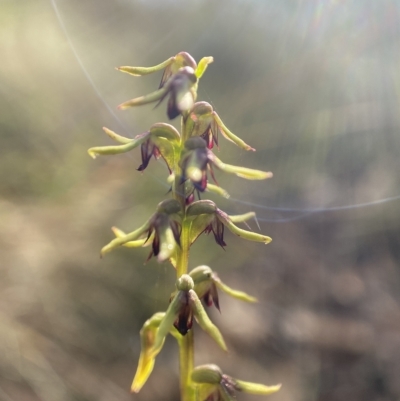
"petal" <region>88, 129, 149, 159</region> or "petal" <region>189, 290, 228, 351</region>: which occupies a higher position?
"petal" <region>88, 129, 149, 159</region>

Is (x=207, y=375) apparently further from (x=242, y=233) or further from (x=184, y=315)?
(x=242, y=233)

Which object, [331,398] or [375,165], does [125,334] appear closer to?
[331,398]

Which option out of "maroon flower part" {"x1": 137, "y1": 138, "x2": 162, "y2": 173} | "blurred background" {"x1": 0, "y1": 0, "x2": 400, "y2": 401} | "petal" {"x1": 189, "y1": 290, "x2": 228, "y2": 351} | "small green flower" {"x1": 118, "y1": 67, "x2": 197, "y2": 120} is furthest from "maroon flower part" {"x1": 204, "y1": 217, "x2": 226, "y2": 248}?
"blurred background" {"x1": 0, "y1": 0, "x2": 400, "y2": 401}

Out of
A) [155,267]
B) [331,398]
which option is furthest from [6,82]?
[331,398]

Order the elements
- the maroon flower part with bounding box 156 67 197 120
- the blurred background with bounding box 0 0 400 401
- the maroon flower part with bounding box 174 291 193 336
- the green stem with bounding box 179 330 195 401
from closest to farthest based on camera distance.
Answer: the maroon flower part with bounding box 156 67 197 120 < the maroon flower part with bounding box 174 291 193 336 < the green stem with bounding box 179 330 195 401 < the blurred background with bounding box 0 0 400 401

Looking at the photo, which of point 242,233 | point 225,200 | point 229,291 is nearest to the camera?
point 242,233

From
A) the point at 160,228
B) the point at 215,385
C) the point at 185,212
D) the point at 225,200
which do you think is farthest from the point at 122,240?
the point at 225,200

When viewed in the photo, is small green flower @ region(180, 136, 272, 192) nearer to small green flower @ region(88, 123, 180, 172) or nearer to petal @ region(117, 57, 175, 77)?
small green flower @ region(88, 123, 180, 172)
